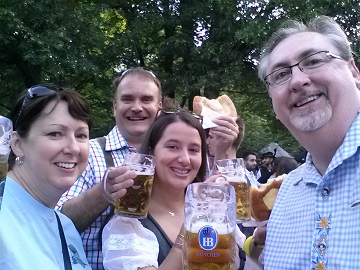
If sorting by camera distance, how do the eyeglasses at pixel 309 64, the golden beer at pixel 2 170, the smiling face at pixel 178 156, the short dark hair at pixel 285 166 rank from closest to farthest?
the golden beer at pixel 2 170 → the eyeglasses at pixel 309 64 → the smiling face at pixel 178 156 → the short dark hair at pixel 285 166

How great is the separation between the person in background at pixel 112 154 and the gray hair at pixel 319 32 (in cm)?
96

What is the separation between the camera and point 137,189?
2127 millimetres

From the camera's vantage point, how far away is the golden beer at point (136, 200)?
2.09 m

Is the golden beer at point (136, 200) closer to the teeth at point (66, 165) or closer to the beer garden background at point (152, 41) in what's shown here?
the teeth at point (66, 165)

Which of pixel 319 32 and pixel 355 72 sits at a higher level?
pixel 319 32

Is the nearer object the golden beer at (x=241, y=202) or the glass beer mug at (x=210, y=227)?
the glass beer mug at (x=210, y=227)

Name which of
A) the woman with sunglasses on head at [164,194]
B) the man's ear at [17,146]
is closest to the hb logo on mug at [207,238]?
the woman with sunglasses on head at [164,194]

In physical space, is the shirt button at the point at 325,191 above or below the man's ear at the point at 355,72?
below

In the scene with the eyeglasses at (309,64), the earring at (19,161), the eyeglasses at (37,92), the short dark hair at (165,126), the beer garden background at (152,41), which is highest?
the beer garden background at (152,41)

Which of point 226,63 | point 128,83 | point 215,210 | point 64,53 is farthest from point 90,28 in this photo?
point 215,210

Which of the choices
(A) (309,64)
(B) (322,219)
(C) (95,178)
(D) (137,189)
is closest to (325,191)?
(B) (322,219)

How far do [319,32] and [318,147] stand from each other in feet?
1.88

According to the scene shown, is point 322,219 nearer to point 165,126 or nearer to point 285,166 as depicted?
point 165,126

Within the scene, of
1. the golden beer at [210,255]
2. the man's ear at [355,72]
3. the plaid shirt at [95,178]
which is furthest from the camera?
the plaid shirt at [95,178]
